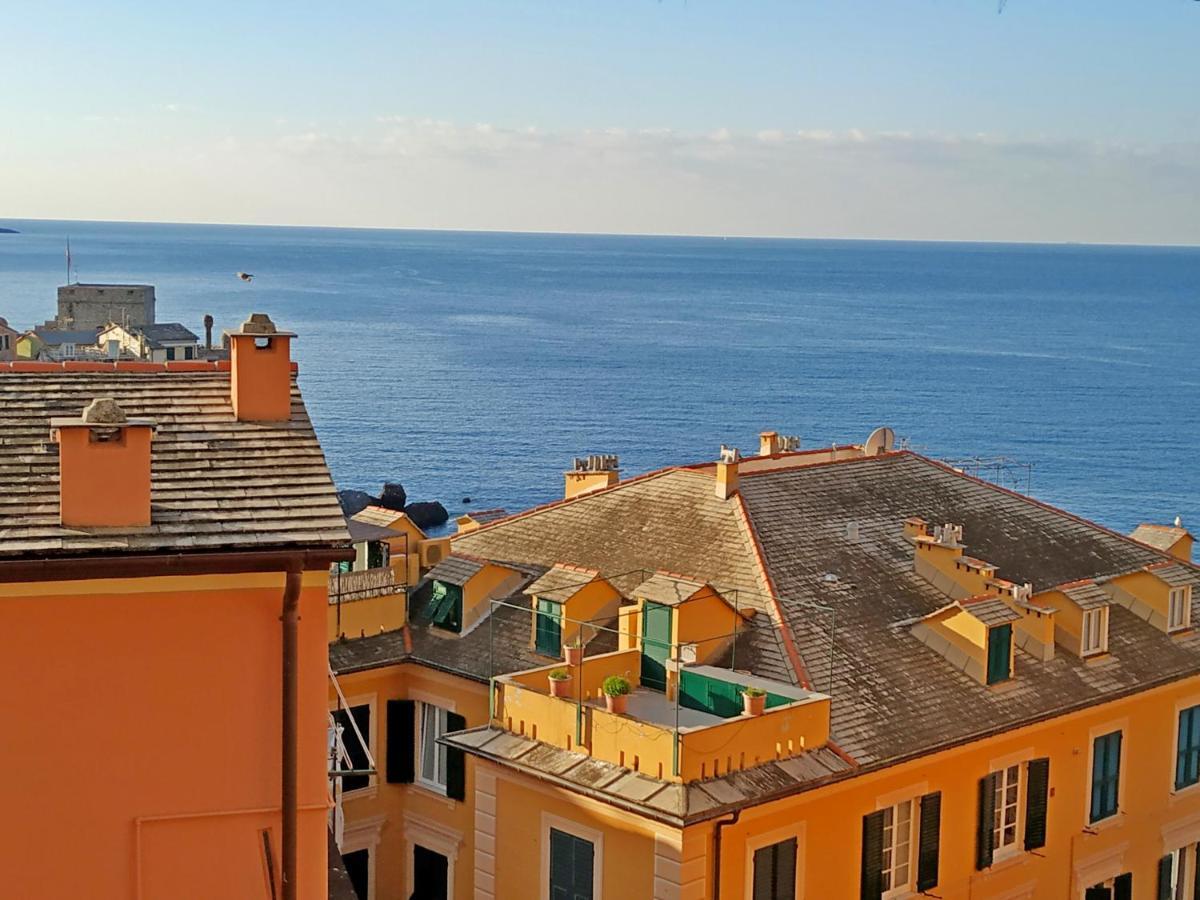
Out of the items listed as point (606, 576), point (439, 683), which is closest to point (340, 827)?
point (439, 683)

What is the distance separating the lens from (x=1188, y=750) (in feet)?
98.4

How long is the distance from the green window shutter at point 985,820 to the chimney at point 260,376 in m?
15.8

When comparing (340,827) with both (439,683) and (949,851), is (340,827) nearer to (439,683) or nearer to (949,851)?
(439,683)

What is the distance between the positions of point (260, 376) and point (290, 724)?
10.9 ft

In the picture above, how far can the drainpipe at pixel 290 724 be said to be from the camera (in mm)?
12703

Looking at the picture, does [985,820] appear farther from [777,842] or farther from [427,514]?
[427,514]

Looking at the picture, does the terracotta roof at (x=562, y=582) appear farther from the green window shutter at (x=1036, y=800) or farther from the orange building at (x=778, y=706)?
the green window shutter at (x=1036, y=800)

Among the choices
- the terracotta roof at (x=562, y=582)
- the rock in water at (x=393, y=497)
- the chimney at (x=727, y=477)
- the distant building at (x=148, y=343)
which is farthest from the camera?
the rock in water at (x=393, y=497)

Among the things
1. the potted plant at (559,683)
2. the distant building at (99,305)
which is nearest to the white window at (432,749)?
the potted plant at (559,683)

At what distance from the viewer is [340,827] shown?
996 inches

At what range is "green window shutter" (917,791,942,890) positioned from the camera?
2494 cm

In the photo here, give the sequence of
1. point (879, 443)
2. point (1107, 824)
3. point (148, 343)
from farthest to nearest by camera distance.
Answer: point (148, 343), point (879, 443), point (1107, 824)

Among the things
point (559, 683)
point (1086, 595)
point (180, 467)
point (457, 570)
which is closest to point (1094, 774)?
point (1086, 595)

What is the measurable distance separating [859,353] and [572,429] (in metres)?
65.4
